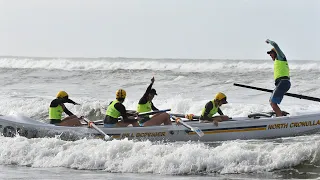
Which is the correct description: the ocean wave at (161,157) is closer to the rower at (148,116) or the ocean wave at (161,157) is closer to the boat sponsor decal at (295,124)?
the rower at (148,116)

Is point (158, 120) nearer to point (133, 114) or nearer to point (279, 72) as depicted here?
point (133, 114)

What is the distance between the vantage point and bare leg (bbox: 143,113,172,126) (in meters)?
13.9

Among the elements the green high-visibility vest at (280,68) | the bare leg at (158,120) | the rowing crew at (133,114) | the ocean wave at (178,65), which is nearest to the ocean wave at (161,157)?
the rowing crew at (133,114)

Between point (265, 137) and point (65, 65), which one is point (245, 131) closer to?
point (265, 137)

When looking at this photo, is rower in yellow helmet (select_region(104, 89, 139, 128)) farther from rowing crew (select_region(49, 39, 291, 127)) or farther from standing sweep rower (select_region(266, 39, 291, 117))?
standing sweep rower (select_region(266, 39, 291, 117))

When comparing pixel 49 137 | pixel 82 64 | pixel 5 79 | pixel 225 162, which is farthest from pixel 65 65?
pixel 225 162

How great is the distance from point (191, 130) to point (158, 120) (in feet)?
2.77

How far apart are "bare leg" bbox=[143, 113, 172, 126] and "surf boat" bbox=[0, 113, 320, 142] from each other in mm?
266

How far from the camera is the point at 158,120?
13859 millimetres

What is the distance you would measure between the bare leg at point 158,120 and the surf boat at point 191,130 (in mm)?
266

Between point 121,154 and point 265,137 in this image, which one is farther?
point 265,137

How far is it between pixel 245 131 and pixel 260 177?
4100 millimetres

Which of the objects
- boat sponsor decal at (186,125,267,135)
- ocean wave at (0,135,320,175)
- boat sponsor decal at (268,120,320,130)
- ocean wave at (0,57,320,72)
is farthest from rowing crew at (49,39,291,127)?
ocean wave at (0,57,320,72)

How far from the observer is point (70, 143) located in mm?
12375
